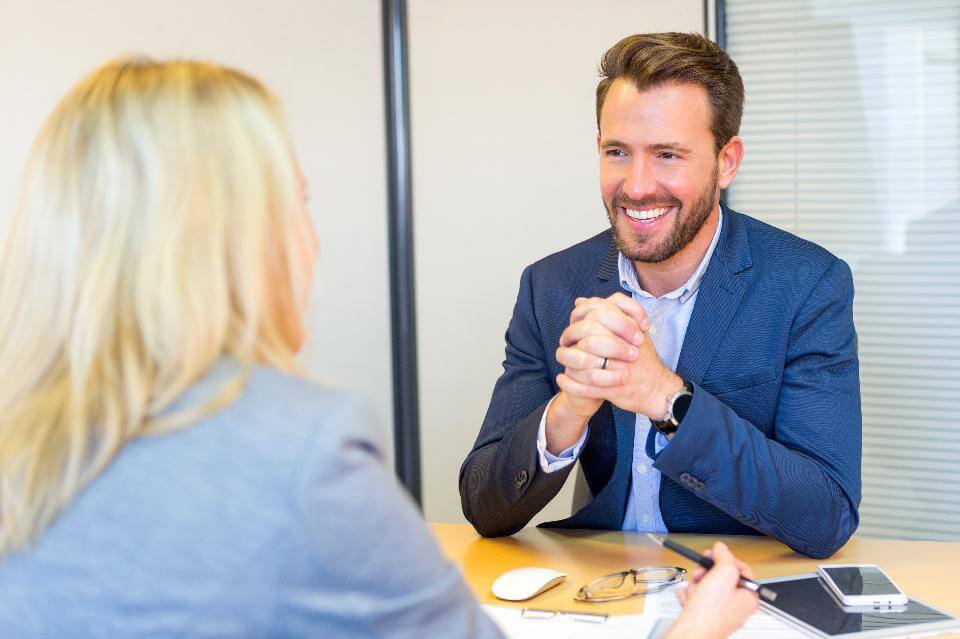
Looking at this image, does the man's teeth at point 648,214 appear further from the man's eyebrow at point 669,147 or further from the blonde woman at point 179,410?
the blonde woman at point 179,410

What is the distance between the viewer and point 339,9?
351 centimetres

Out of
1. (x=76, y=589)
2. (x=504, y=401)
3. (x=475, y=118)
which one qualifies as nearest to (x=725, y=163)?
(x=504, y=401)

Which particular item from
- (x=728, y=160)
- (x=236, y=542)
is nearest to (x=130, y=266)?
(x=236, y=542)

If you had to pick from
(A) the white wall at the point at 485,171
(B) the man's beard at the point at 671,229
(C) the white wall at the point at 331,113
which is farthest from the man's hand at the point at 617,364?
(A) the white wall at the point at 485,171

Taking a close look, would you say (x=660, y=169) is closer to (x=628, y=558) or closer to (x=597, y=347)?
(x=597, y=347)

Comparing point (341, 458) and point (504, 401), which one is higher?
point (341, 458)

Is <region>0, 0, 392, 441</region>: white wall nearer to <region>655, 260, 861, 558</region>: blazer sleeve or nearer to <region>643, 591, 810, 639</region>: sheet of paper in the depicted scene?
<region>655, 260, 861, 558</region>: blazer sleeve

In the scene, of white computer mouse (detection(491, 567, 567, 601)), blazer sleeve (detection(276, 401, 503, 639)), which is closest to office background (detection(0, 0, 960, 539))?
white computer mouse (detection(491, 567, 567, 601))

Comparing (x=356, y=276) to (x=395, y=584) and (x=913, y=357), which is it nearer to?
(x=913, y=357)

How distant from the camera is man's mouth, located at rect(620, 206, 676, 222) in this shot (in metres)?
2.12

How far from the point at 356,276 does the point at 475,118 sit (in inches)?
26.0

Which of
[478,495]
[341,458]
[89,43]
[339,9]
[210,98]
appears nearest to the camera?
[341,458]

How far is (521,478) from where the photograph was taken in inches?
73.2

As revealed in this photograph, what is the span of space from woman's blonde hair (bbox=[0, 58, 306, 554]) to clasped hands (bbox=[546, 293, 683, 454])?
0.84 metres
